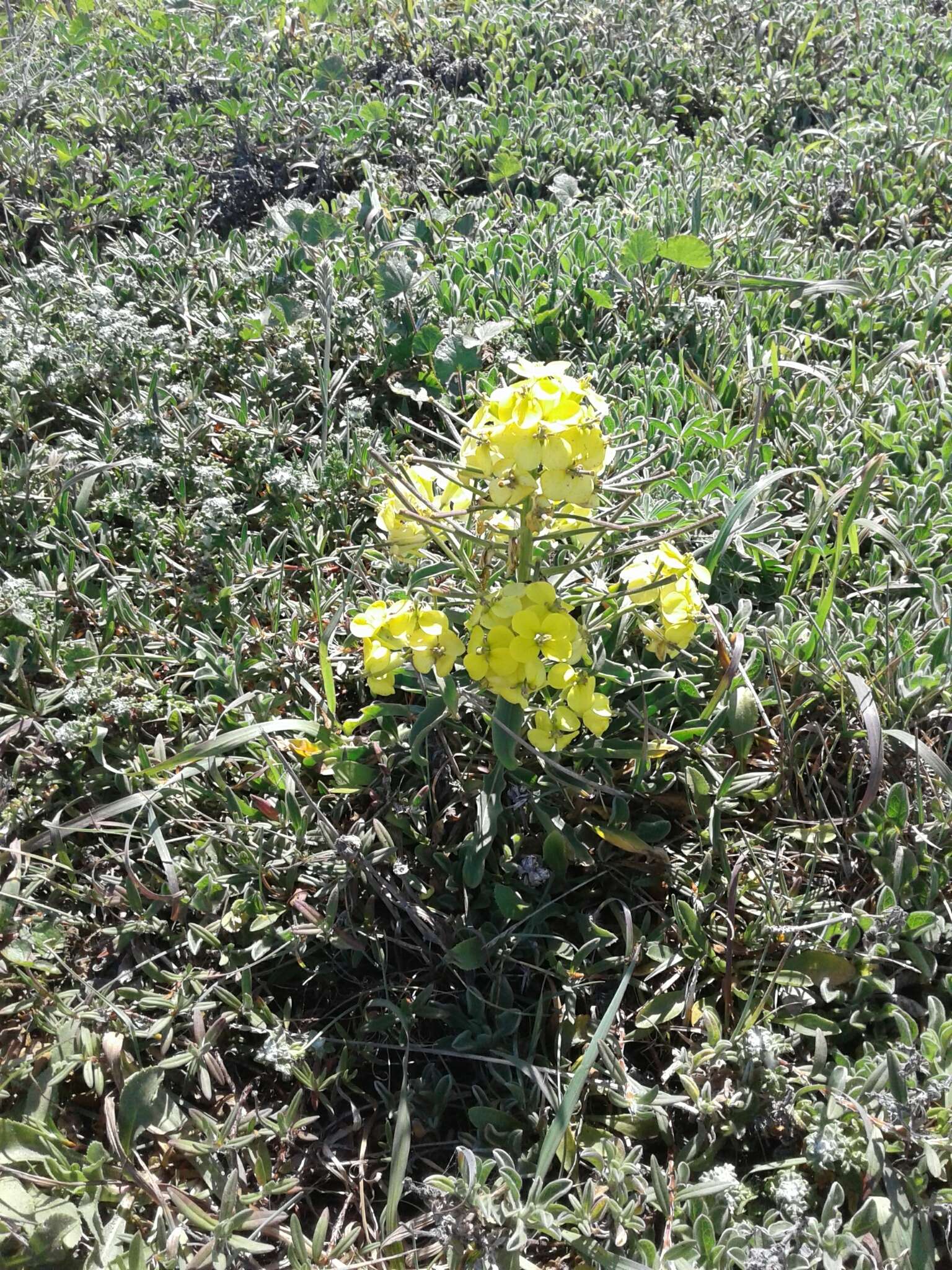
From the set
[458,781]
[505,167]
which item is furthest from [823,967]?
[505,167]

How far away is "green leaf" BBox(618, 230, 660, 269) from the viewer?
3.12 meters

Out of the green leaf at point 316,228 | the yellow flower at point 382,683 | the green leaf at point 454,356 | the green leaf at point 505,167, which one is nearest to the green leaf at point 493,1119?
the yellow flower at point 382,683

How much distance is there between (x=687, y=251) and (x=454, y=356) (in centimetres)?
82

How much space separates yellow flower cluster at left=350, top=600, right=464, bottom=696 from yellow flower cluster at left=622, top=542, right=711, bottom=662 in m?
0.37

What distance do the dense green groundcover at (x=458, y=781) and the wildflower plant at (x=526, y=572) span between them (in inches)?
4.4

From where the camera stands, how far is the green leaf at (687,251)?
10.0ft

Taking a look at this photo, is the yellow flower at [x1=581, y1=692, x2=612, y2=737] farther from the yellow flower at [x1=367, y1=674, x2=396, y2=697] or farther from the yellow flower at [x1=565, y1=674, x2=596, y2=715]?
the yellow flower at [x1=367, y1=674, x2=396, y2=697]

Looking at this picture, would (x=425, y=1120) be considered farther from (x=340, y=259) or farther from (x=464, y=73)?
(x=464, y=73)

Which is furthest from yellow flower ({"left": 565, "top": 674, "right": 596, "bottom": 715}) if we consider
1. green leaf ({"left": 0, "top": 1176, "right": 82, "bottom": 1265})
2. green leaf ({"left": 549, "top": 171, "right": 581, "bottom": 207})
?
green leaf ({"left": 549, "top": 171, "right": 581, "bottom": 207})

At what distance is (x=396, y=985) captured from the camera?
6.54 feet

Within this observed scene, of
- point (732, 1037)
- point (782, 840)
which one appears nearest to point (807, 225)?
point (782, 840)

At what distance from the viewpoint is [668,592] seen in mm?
1927

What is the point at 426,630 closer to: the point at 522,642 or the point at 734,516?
the point at 522,642

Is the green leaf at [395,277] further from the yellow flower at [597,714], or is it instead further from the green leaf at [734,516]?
the yellow flower at [597,714]
